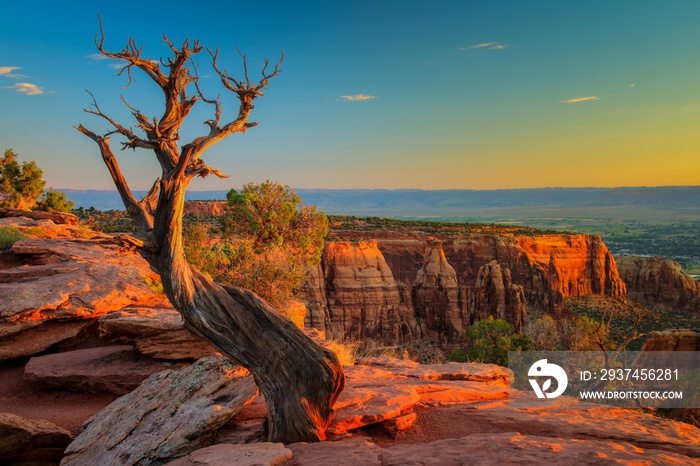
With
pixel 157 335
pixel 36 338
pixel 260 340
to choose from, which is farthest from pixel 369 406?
pixel 36 338

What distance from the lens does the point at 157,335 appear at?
10.9m

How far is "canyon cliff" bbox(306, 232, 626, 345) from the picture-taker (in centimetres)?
4534

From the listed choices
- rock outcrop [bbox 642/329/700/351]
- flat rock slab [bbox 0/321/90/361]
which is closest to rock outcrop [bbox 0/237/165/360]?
flat rock slab [bbox 0/321/90/361]

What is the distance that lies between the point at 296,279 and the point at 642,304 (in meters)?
53.7

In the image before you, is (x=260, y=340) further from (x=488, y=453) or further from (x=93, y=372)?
(x=93, y=372)

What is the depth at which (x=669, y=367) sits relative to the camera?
61.1 ft

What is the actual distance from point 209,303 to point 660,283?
63273mm

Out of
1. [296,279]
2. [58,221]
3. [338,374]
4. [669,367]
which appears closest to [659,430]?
[338,374]

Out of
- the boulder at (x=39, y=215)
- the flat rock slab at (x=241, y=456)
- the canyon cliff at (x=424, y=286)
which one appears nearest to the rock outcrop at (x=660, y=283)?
the canyon cliff at (x=424, y=286)

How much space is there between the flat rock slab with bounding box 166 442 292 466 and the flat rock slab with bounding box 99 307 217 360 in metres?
5.60

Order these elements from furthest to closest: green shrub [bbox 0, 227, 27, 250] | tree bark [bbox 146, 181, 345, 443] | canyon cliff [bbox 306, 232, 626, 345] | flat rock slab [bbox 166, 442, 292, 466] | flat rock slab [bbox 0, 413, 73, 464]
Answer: canyon cliff [bbox 306, 232, 626, 345] < green shrub [bbox 0, 227, 27, 250] < flat rock slab [bbox 0, 413, 73, 464] < tree bark [bbox 146, 181, 345, 443] < flat rock slab [bbox 166, 442, 292, 466]

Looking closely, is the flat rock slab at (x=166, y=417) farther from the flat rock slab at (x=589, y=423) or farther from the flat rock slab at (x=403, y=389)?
the flat rock slab at (x=589, y=423)

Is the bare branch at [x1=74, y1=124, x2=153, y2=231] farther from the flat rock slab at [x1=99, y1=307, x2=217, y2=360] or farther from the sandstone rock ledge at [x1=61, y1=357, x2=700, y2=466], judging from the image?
the flat rock slab at [x1=99, y1=307, x2=217, y2=360]

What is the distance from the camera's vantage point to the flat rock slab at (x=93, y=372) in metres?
10.4
